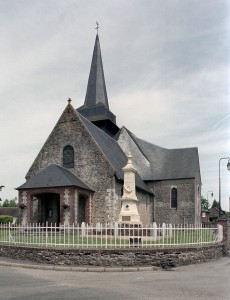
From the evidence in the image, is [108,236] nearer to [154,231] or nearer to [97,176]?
[154,231]

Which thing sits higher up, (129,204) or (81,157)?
(81,157)

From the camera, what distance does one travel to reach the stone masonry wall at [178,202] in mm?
34000

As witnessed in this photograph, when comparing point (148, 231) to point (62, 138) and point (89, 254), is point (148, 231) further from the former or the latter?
point (62, 138)

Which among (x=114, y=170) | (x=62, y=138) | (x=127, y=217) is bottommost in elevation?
(x=127, y=217)

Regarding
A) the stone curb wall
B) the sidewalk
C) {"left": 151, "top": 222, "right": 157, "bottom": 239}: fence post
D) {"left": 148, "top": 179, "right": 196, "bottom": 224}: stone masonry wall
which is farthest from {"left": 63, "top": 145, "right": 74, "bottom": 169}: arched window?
the sidewalk

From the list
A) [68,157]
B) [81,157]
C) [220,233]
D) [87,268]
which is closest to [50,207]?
[68,157]

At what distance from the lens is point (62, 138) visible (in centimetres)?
2838

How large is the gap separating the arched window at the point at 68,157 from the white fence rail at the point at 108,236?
12.5 m

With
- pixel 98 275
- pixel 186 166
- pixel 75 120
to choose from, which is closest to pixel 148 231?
pixel 98 275

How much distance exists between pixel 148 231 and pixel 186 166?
22234 millimetres

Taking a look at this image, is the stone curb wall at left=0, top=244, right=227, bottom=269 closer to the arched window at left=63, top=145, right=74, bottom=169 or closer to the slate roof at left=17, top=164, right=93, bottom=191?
the slate roof at left=17, top=164, right=93, bottom=191

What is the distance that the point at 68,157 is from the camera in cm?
2805

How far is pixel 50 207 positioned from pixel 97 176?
3974 mm

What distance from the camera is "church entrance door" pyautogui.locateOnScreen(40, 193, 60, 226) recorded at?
26.4 meters
